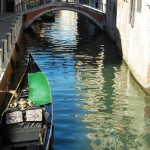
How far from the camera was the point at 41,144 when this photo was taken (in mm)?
9242

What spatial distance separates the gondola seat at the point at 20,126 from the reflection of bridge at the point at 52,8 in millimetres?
23085

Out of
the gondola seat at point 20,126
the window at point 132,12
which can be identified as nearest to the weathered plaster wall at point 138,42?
the window at point 132,12

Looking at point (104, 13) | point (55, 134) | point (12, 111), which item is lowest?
point (55, 134)

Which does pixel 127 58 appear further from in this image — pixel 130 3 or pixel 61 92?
pixel 61 92

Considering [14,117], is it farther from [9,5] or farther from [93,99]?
[9,5]

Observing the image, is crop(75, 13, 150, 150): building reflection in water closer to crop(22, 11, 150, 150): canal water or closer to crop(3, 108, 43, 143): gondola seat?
crop(22, 11, 150, 150): canal water

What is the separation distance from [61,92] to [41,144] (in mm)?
6636

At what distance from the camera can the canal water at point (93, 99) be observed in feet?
37.1

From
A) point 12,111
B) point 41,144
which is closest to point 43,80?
point 12,111

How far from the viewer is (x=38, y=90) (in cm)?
1110

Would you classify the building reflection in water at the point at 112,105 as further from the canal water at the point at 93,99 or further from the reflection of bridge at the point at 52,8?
the reflection of bridge at the point at 52,8

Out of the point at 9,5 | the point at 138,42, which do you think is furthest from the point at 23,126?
the point at 9,5

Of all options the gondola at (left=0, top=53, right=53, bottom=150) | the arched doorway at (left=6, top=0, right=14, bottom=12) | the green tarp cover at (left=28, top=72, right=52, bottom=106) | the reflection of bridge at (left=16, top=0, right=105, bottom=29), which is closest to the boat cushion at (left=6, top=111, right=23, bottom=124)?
the gondola at (left=0, top=53, right=53, bottom=150)

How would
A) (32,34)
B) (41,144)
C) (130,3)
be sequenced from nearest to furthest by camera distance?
(41,144) < (130,3) < (32,34)
